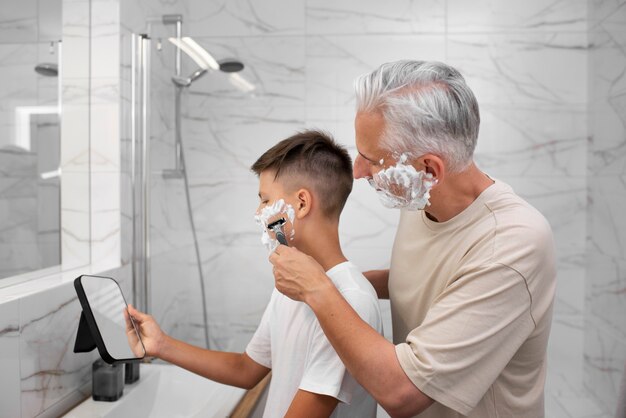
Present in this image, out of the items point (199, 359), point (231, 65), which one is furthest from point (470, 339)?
point (231, 65)

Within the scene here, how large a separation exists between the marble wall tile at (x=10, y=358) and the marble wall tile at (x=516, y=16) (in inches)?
56.1

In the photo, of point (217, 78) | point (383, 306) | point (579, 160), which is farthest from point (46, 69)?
point (579, 160)

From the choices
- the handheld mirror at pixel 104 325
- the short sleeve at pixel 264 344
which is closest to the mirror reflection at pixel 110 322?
the handheld mirror at pixel 104 325

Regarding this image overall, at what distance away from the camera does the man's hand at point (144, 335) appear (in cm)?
120

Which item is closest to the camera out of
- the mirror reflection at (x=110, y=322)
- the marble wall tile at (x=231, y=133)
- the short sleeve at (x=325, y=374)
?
the short sleeve at (x=325, y=374)

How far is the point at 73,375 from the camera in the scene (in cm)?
144

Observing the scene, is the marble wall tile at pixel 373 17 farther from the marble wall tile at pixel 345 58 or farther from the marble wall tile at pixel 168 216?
the marble wall tile at pixel 168 216

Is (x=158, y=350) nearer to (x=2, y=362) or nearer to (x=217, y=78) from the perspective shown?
(x=2, y=362)

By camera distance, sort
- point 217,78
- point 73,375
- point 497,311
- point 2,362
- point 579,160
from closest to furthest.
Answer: point 497,311 < point 2,362 < point 73,375 < point 579,160 < point 217,78

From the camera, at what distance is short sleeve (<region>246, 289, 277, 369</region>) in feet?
3.99

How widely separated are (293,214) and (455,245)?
1.07 ft

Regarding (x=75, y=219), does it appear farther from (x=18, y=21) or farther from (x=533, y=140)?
(x=533, y=140)

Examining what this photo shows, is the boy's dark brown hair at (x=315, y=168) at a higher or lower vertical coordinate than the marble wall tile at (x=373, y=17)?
lower

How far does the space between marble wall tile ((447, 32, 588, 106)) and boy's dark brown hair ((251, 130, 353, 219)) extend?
0.69 m
